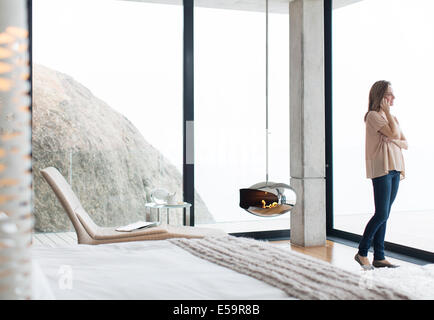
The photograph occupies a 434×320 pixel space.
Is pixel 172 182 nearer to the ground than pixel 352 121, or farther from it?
nearer to the ground

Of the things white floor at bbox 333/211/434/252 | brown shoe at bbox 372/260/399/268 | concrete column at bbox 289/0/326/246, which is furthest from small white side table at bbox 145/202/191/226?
white floor at bbox 333/211/434/252

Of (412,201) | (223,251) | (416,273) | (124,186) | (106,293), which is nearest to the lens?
(106,293)

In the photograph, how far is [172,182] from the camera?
208 inches

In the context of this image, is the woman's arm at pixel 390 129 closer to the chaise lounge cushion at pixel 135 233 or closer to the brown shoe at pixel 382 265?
the brown shoe at pixel 382 265

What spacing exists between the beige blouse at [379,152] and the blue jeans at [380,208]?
6 cm

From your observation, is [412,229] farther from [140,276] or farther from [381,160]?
[140,276]

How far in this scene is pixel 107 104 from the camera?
198 inches

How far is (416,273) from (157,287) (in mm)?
2870

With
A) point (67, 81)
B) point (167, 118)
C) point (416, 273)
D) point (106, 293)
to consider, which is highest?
point (67, 81)

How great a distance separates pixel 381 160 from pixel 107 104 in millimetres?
2764

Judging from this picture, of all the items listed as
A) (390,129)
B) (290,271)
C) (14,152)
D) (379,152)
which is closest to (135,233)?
(290,271)

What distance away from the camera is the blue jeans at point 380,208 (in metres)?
4.03
